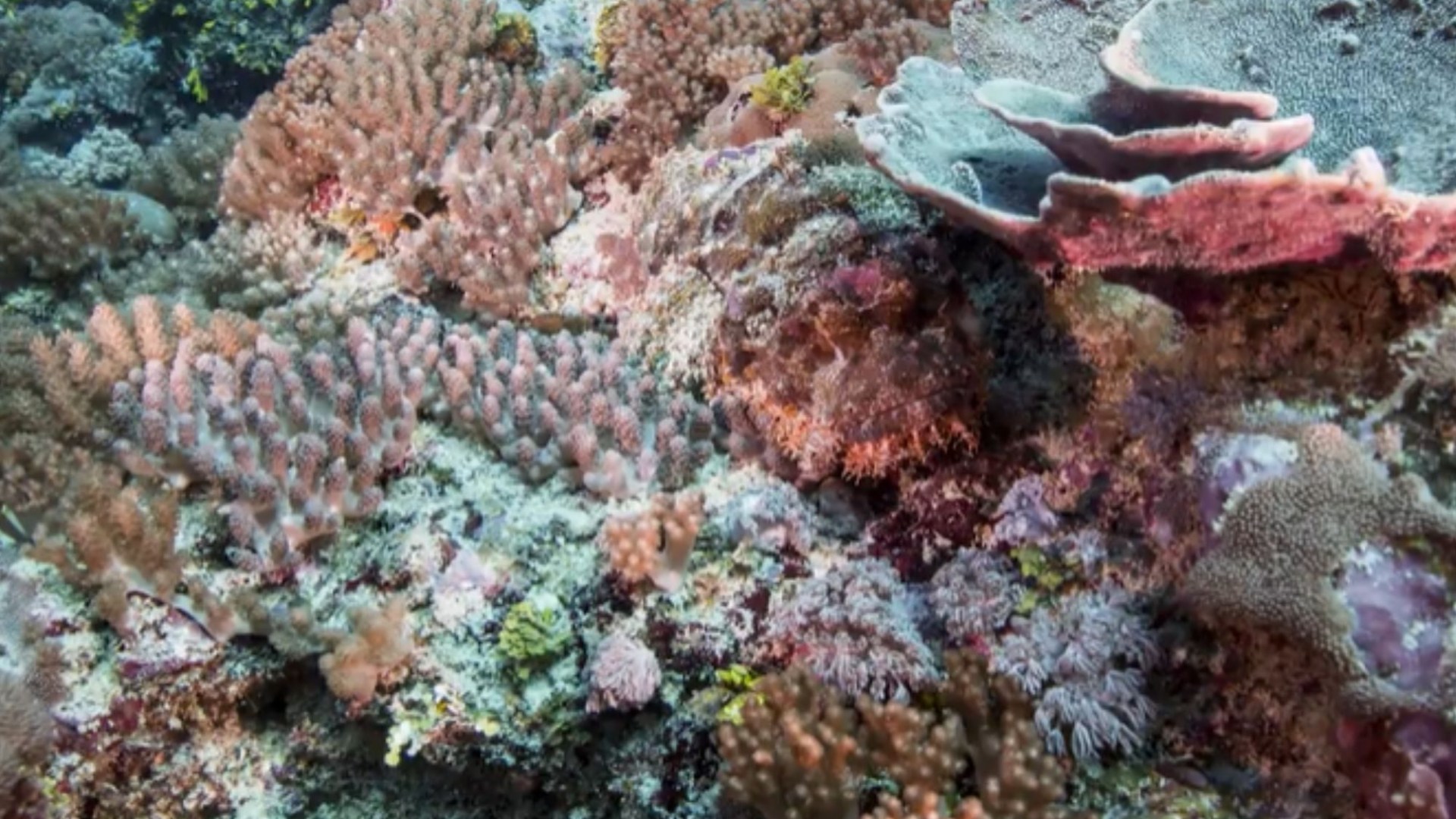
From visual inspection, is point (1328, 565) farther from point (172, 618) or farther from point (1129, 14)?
point (172, 618)

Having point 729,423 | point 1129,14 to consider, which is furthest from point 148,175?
point 1129,14

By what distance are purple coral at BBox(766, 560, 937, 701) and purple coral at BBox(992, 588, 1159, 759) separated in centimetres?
28

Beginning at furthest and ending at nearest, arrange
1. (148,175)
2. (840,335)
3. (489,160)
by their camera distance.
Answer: (148,175)
(489,160)
(840,335)

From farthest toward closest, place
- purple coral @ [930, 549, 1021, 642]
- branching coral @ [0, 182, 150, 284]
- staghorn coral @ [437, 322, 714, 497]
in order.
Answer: branching coral @ [0, 182, 150, 284]
staghorn coral @ [437, 322, 714, 497]
purple coral @ [930, 549, 1021, 642]

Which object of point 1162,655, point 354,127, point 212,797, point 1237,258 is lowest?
point 212,797

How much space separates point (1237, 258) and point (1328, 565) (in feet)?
2.40

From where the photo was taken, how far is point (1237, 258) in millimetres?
2303

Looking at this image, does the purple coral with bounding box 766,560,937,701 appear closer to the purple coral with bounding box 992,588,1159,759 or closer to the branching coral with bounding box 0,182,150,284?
the purple coral with bounding box 992,588,1159,759

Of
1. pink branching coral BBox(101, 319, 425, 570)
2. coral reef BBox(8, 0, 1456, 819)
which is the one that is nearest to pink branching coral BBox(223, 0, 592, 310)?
coral reef BBox(8, 0, 1456, 819)

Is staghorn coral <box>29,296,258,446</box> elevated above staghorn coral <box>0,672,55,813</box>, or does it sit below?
above

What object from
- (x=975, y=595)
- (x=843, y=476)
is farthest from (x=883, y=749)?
(x=843, y=476)

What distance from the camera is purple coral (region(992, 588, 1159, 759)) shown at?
2.53 m

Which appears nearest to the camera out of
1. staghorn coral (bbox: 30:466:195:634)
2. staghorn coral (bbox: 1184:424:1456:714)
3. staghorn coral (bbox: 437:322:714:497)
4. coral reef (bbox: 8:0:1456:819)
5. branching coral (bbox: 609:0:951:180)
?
staghorn coral (bbox: 1184:424:1456:714)

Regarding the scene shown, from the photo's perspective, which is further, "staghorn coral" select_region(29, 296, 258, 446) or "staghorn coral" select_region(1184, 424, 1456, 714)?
"staghorn coral" select_region(29, 296, 258, 446)
